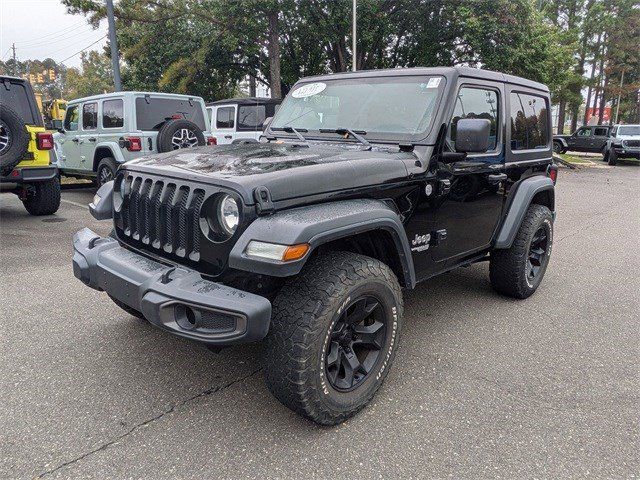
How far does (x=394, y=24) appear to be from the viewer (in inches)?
734

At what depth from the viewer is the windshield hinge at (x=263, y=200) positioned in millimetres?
2223

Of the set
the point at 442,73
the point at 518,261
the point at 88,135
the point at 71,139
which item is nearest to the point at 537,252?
the point at 518,261

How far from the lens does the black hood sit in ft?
7.66

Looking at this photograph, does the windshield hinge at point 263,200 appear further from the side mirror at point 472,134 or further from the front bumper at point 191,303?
the side mirror at point 472,134

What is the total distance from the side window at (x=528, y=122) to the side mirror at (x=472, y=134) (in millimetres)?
1154

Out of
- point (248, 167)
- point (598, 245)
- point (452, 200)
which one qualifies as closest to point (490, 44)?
point (598, 245)

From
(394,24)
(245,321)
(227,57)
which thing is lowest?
(245,321)

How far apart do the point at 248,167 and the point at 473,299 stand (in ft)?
8.84

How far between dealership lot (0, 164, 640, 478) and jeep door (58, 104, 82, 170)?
580 cm

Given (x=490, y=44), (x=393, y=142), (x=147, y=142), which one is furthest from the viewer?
(x=490, y=44)

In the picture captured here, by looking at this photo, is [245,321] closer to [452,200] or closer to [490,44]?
[452,200]

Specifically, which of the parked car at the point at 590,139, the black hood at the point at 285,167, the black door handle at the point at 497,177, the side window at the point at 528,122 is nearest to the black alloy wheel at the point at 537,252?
the side window at the point at 528,122

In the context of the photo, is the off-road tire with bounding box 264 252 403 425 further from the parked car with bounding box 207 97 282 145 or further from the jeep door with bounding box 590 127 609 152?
the jeep door with bounding box 590 127 609 152

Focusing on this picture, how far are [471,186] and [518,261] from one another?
1011 mm
